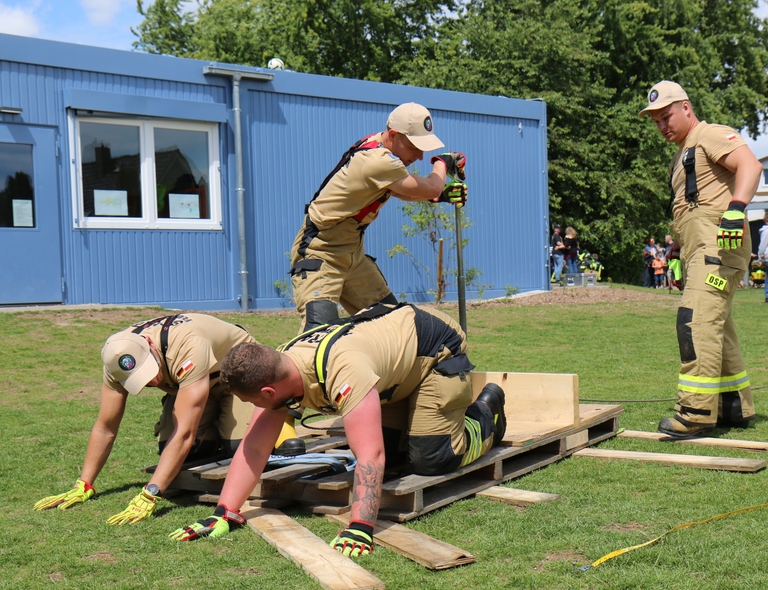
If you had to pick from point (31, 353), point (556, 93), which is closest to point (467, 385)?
point (31, 353)

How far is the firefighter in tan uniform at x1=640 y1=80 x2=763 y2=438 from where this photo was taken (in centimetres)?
570

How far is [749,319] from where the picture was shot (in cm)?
1433

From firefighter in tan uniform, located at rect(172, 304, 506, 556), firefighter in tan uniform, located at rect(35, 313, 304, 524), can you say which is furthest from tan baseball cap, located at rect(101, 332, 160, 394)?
firefighter in tan uniform, located at rect(172, 304, 506, 556)

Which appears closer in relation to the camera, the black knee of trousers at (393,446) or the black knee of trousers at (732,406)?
the black knee of trousers at (393,446)

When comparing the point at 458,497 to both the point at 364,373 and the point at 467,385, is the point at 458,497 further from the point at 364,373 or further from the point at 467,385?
the point at 364,373

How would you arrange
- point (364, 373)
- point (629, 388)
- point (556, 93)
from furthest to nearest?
point (556, 93) < point (629, 388) < point (364, 373)

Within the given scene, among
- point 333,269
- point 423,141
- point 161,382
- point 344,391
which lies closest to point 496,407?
point 333,269

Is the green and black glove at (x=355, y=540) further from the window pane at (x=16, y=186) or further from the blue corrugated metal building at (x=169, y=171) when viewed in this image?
the window pane at (x=16, y=186)

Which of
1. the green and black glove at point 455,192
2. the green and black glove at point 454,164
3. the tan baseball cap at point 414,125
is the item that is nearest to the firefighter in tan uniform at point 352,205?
the tan baseball cap at point 414,125

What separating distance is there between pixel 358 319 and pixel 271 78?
1151 cm

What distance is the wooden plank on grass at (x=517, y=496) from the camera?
4.45 metres

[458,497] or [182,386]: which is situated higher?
[182,386]

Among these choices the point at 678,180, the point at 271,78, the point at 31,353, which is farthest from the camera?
the point at 271,78

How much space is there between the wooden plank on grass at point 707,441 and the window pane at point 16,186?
33.1 feet
